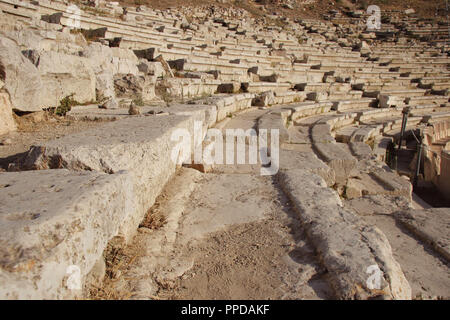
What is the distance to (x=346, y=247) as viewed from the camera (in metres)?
1.92

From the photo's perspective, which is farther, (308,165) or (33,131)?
(308,165)

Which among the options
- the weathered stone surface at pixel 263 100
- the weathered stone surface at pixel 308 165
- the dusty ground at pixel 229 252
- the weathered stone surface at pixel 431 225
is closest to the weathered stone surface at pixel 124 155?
the dusty ground at pixel 229 252

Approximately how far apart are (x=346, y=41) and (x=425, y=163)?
57.0 ft

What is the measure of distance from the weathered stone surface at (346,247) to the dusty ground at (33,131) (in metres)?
2.41

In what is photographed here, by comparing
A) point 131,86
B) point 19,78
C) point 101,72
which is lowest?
point 131,86

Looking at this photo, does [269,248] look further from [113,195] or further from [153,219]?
[113,195]

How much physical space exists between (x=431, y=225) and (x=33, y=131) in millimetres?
4273

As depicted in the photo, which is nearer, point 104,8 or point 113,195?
point 113,195

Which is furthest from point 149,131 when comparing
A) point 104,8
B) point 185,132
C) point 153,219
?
point 104,8

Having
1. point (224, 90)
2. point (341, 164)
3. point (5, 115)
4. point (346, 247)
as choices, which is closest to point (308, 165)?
point (341, 164)

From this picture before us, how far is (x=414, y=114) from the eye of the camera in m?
12.0

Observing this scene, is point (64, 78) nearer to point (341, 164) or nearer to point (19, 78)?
point (19, 78)

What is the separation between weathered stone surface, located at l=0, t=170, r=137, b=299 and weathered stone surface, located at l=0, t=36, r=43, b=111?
6.46 ft

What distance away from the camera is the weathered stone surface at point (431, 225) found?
2817 millimetres
